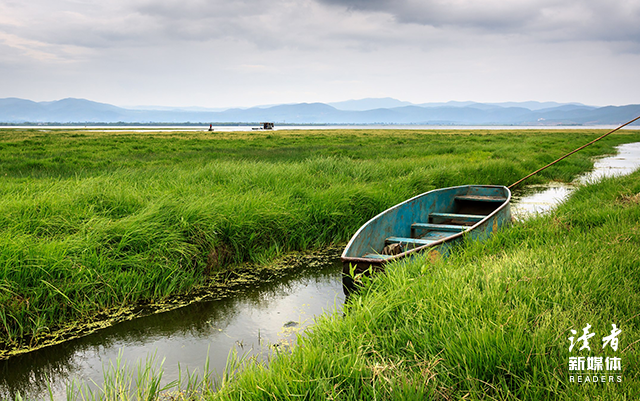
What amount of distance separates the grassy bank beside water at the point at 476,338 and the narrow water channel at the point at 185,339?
74 cm

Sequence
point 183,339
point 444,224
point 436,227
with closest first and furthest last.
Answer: point 183,339, point 436,227, point 444,224

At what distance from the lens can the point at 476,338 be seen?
2.67 meters

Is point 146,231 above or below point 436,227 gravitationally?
above

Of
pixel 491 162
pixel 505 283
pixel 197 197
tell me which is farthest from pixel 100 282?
pixel 491 162

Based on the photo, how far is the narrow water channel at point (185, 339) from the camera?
389 cm

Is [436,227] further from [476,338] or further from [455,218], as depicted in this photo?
[476,338]

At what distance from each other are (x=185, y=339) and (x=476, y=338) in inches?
126

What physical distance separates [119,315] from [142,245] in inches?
39.3

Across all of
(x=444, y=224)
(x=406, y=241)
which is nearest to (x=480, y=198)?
(x=444, y=224)

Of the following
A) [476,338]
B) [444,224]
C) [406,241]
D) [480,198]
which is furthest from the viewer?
[480,198]

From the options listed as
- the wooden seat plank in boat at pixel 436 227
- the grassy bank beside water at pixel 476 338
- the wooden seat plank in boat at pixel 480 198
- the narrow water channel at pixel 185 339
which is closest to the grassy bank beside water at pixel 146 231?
the narrow water channel at pixel 185 339

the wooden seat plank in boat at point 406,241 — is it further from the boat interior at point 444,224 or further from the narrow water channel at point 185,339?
the narrow water channel at point 185,339

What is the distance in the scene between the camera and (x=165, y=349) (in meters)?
4.35

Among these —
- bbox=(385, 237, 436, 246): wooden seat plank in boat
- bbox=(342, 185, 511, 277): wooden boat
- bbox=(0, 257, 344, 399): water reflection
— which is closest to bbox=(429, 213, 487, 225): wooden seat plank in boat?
bbox=(342, 185, 511, 277): wooden boat
